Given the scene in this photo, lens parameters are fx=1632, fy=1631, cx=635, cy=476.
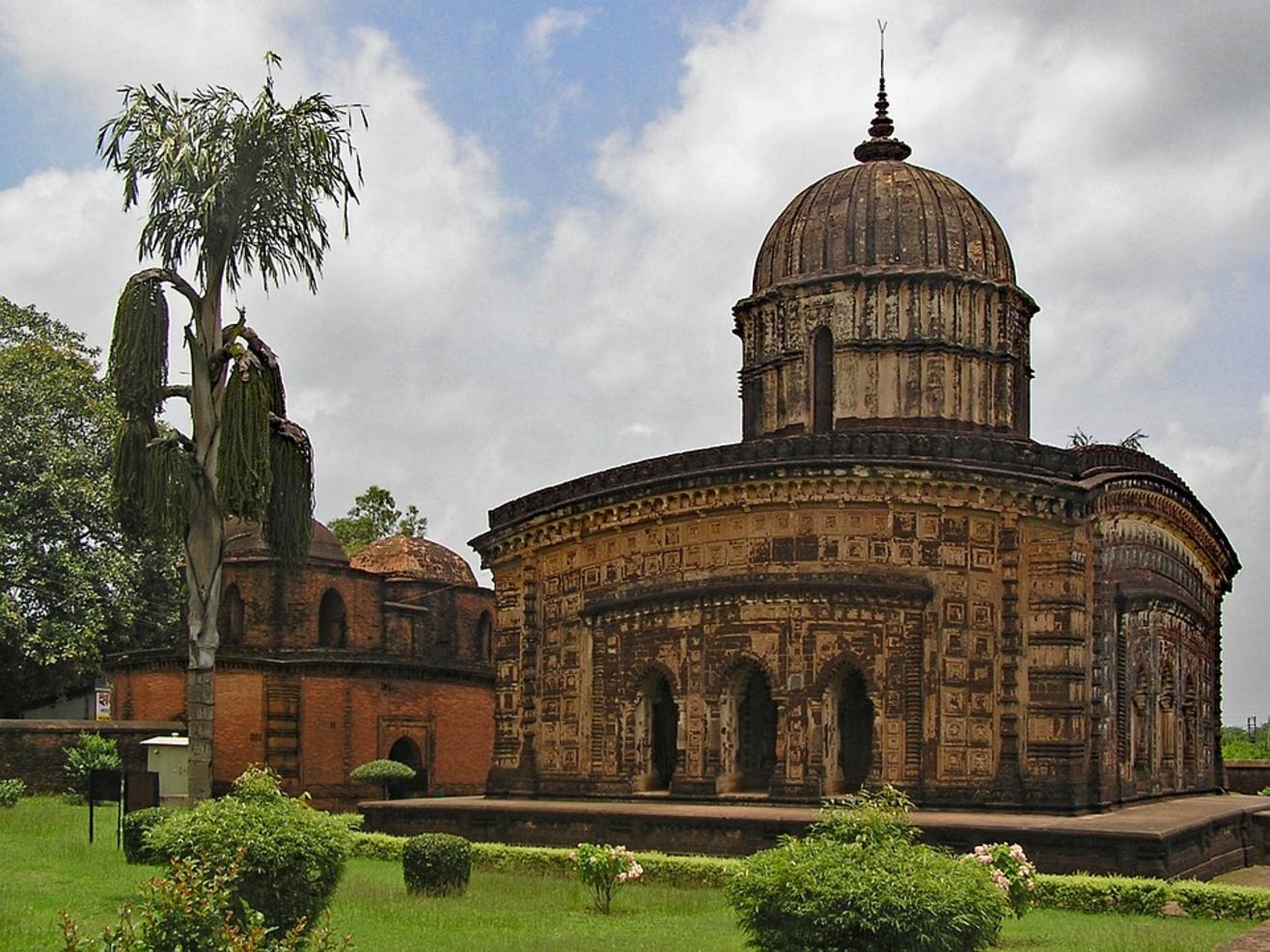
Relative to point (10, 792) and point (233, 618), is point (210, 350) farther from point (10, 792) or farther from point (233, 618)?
point (233, 618)

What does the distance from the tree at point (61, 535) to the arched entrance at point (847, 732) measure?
1769 cm

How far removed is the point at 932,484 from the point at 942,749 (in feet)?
11.2

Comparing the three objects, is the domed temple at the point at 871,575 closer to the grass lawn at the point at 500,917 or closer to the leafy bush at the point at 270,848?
the grass lawn at the point at 500,917

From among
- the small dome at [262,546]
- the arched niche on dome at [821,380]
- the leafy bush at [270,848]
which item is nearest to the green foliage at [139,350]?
the leafy bush at [270,848]

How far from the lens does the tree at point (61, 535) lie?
33000mm

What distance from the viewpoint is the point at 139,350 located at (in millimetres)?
16859

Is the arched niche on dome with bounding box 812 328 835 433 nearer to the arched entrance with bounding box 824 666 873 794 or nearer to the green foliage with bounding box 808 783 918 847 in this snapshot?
the arched entrance with bounding box 824 666 873 794

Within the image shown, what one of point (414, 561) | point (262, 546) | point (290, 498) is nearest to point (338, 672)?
point (262, 546)

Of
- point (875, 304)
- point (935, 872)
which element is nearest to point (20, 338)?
point (875, 304)

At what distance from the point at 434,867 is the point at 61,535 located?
67.0 ft

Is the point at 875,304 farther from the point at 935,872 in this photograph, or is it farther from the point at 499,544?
the point at 935,872

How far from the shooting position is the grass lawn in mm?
12836

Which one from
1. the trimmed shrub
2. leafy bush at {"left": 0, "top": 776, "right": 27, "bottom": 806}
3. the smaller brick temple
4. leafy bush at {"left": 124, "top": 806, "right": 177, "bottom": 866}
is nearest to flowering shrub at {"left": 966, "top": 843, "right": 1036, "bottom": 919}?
leafy bush at {"left": 124, "top": 806, "right": 177, "bottom": 866}

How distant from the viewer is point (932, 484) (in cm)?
2125
